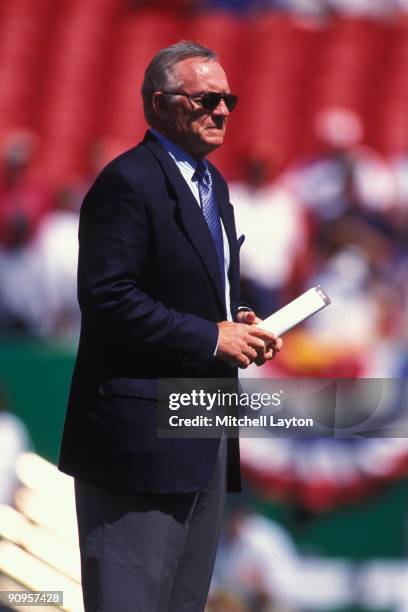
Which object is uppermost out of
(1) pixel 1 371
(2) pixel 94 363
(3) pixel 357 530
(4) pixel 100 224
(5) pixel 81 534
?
(4) pixel 100 224

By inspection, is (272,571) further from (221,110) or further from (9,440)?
(221,110)

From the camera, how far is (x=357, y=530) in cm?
613

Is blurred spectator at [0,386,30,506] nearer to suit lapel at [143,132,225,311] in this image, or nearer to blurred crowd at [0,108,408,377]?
blurred crowd at [0,108,408,377]

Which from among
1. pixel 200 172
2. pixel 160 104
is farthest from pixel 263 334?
pixel 160 104

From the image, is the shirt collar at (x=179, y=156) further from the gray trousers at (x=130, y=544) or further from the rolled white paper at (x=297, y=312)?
the gray trousers at (x=130, y=544)

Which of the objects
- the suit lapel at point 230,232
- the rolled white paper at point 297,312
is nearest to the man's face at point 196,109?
the suit lapel at point 230,232

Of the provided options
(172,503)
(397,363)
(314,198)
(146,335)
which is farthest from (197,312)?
(314,198)

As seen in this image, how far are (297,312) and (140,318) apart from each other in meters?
0.27

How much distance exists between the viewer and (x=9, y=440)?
19.0 feet

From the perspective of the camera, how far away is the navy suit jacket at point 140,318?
225 centimetres

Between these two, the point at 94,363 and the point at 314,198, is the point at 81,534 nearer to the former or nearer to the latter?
the point at 94,363

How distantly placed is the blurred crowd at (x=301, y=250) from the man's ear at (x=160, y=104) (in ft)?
11.1

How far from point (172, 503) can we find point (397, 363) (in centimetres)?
363

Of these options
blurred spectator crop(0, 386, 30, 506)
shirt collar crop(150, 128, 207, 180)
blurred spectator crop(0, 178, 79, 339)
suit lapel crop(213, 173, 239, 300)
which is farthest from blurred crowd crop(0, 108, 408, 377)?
shirt collar crop(150, 128, 207, 180)
